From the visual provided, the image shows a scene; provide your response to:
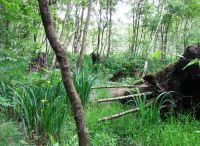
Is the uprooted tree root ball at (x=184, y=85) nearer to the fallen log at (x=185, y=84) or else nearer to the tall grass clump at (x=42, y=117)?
the fallen log at (x=185, y=84)

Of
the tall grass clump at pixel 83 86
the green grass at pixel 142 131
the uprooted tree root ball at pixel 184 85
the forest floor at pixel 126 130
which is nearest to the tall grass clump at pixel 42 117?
the forest floor at pixel 126 130

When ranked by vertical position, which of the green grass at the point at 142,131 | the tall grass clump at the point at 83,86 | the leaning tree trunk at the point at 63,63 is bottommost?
the green grass at the point at 142,131

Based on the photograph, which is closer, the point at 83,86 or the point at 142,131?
the point at 142,131

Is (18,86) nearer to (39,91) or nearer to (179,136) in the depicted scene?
(39,91)

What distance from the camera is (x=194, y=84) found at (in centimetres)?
452

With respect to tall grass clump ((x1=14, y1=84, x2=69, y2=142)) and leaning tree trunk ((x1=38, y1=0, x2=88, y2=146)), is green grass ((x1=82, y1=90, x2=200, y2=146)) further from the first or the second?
leaning tree trunk ((x1=38, y1=0, x2=88, y2=146))

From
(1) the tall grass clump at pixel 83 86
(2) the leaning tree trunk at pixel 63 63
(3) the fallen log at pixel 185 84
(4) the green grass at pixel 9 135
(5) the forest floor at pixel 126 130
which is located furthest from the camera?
(1) the tall grass clump at pixel 83 86

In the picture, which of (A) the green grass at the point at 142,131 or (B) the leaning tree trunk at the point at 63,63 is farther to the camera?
(A) the green grass at the point at 142,131

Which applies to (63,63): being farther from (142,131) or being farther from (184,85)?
(184,85)

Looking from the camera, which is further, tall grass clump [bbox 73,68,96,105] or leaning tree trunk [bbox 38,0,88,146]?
tall grass clump [bbox 73,68,96,105]

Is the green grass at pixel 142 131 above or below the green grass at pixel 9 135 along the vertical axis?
below

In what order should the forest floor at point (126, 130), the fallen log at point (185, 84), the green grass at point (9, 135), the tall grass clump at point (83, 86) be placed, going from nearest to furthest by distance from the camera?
the green grass at point (9, 135)
the forest floor at point (126, 130)
the fallen log at point (185, 84)
the tall grass clump at point (83, 86)

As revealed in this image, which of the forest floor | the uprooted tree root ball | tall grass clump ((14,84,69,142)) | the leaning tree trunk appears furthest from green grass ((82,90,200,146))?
the leaning tree trunk

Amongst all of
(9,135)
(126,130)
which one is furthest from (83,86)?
(9,135)
